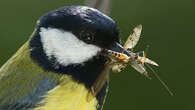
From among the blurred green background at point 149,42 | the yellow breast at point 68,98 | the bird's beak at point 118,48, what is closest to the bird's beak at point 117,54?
the bird's beak at point 118,48

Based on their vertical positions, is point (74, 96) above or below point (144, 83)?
above

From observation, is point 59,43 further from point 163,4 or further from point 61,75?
point 163,4

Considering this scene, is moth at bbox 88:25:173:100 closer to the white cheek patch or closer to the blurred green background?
the white cheek patch

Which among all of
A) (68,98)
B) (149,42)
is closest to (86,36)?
(68,98)

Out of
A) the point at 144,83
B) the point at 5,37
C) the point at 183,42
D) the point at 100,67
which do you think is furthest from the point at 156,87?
the point at 100,67

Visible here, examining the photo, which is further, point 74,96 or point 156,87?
point 156,87

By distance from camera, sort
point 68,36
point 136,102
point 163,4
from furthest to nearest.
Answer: point 163,4 → point 136,102 → point 68,36

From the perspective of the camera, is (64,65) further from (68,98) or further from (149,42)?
(149,42)

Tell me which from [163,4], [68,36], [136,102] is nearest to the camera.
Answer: [68,36]

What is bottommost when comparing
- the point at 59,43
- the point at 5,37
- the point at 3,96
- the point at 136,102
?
the point at 136,102
